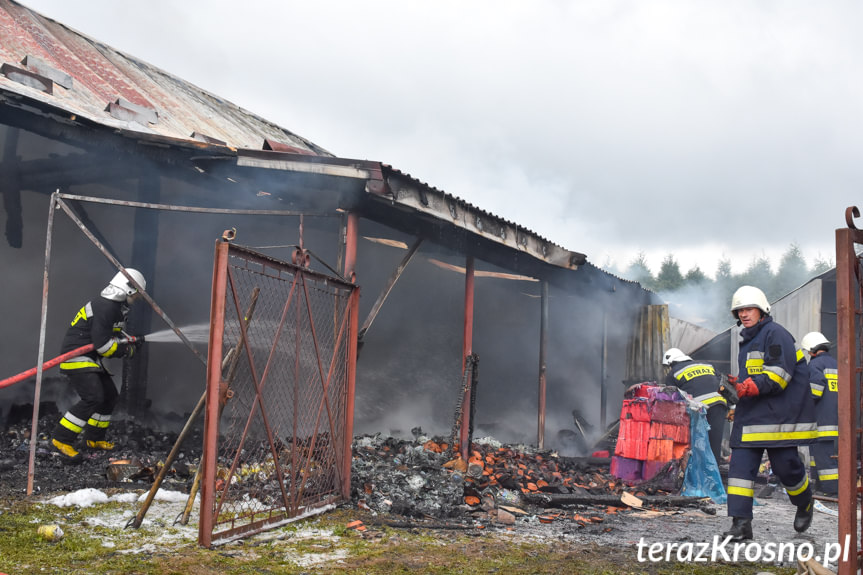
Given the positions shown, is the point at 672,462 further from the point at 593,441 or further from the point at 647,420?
the point at 593,441

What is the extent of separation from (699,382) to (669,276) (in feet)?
164

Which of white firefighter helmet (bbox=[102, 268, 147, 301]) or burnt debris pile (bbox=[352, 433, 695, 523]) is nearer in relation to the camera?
burnt debris pile (bbox=[352, 433, 695, 523])

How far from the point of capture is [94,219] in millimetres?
8789

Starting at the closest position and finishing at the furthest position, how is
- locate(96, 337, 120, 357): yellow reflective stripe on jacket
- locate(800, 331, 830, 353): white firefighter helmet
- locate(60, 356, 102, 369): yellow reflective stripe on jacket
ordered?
locate(60, 356, 102, 369): yellow reflective stripe on jacket → locate(96, 337, 120, 357): yellow reflective stripe on jacket → locate(800, 331, 830, 353): white firefighter helmet

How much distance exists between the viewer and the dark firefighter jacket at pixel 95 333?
7062 millimetres

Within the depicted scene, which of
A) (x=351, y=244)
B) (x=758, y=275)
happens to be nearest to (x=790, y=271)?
(x=758, y=275)

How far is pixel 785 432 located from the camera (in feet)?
17.1

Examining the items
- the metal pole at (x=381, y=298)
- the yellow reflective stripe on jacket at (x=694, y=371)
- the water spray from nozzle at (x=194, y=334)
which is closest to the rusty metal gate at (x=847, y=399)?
the metal pole at (x=381, y=298)

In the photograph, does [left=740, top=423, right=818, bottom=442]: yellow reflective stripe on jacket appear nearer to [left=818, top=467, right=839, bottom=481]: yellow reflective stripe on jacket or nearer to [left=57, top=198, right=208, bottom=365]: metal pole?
[left=818, top=467, right=839, bottom=481]: yellow reflective stripe on jacket

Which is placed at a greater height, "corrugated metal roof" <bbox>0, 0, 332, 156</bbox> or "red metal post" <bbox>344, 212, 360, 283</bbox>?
"corrugated metal roof" <bbox>0, 0, 332, 156</bbox>

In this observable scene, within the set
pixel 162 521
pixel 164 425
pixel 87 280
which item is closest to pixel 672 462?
pixel 162 521

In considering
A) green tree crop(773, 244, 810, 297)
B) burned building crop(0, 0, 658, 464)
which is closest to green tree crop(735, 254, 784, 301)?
green tree crop(773, 244, 810, 297)

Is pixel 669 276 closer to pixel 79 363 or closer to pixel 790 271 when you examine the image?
pixel 790 271

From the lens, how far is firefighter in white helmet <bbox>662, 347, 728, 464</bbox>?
8617mm
